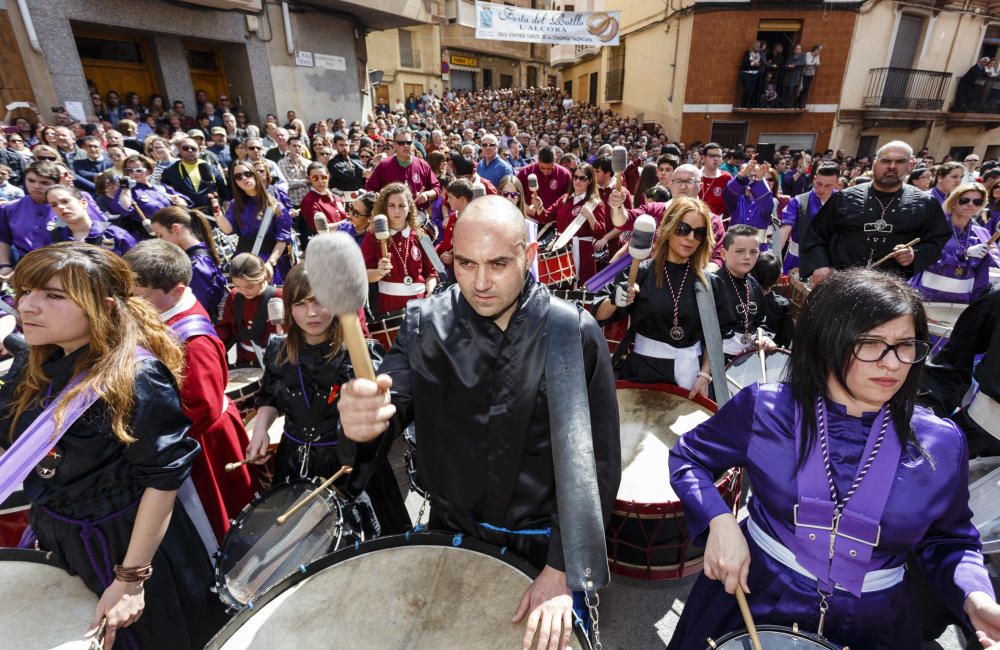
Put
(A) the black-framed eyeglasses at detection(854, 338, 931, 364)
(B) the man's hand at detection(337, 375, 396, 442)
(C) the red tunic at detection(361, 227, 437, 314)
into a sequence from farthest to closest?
(C) the red tunic at detection(361, 227, 437, 314)
(A) the black-framed eyeglasses at detection(854, 338, 931, 364)
(B) the man's hand at detection(337, 375, 396, 442)

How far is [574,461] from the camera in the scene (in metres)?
1.56

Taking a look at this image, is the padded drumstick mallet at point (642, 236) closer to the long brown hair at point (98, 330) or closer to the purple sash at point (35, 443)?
the long brown hair at point (98, 330)

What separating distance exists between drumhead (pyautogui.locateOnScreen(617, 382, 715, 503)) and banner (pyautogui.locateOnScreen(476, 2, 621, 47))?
1670 centimetres

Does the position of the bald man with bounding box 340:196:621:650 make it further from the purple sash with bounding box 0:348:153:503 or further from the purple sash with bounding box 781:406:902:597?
the purple sash with bounding box 0:348:153:503

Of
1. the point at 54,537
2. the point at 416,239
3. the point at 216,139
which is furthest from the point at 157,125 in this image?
the point at 54,537

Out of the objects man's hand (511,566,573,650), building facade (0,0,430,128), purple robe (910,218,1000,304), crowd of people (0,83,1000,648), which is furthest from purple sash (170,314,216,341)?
building facade (0,0,430,128)

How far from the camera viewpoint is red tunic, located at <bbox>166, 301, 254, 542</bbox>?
2461 millimetres

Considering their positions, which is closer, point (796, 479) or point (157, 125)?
point (796, 479)

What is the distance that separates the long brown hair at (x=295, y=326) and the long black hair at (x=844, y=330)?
2.17m

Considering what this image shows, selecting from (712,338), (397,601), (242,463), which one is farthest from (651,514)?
(242,463)

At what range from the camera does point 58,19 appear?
10.7 metres

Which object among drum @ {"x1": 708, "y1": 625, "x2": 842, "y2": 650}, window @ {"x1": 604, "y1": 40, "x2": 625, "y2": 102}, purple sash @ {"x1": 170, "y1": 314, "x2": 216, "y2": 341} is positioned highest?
window @ {"x1": 604, "y1": 40, "x2": 625, "y2": 102}

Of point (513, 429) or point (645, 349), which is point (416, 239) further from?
point (513, 429)

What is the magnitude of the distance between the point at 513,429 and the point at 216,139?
11341mm
